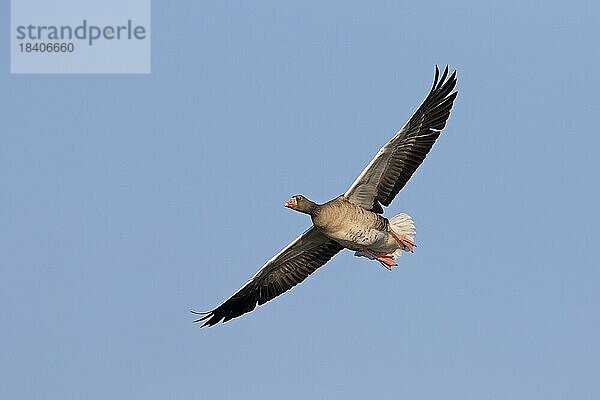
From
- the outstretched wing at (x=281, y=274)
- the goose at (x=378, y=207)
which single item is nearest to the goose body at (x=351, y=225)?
the goose at (x=378, y=207)

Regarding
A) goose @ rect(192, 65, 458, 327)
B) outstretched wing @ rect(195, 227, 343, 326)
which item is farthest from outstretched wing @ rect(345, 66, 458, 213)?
outstretched wing @ rect(195, 227, 343, 326)

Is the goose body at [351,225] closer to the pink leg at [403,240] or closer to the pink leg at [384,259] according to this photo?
the pink leg at [403,240]

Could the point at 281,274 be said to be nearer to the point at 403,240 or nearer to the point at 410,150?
the point at 403,240

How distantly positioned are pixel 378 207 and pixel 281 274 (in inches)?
109

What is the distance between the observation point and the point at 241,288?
964 inches

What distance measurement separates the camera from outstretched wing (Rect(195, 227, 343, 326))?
938 inches

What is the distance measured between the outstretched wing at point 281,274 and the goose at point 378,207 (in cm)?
2

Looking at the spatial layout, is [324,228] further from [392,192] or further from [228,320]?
[228,320]

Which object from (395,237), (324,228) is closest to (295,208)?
(324,228)

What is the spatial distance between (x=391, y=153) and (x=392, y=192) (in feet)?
2.87

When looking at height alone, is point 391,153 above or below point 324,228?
above

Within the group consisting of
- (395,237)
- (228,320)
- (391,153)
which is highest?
(391,153)

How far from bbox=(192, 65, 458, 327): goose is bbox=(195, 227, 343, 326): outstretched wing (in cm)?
2

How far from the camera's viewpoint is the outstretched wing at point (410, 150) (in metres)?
22.6
